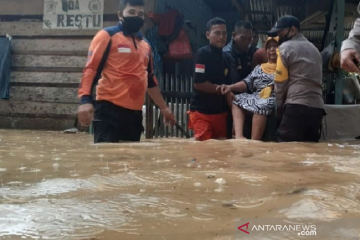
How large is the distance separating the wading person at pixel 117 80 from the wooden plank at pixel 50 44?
16.9ft

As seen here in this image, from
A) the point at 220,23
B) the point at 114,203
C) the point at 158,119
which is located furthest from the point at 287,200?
the point at 158,119

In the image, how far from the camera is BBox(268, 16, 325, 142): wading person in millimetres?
4621

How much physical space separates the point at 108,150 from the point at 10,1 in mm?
7890

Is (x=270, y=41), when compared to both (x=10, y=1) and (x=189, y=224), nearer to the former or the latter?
(x=189, y=224)

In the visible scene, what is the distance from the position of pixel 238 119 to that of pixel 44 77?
5814mm

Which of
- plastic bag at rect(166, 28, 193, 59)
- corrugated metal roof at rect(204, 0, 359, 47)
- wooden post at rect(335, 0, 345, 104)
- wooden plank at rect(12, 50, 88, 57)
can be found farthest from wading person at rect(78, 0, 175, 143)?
wooden plank at rect(12, 50, 88, 57)

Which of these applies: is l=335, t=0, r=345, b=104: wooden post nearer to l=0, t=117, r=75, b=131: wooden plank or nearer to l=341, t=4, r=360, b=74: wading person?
l=341, t=4, r=360, b=74: wading person

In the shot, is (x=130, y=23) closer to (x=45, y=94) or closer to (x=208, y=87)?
(x=208, y=87)

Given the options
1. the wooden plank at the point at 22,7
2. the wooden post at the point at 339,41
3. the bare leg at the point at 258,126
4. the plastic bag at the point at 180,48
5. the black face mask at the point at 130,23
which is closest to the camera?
the black face mask at the point at 130,23

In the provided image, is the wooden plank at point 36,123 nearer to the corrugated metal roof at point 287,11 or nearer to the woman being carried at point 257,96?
the corrugated metal roof at point 287,11

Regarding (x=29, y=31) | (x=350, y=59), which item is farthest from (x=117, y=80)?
(x=29, y=31)

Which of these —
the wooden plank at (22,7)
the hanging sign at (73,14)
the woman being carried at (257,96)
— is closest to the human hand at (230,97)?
the woman being carried at (257,96)

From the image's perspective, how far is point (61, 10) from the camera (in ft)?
30.5

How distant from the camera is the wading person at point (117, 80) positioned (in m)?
4.03
